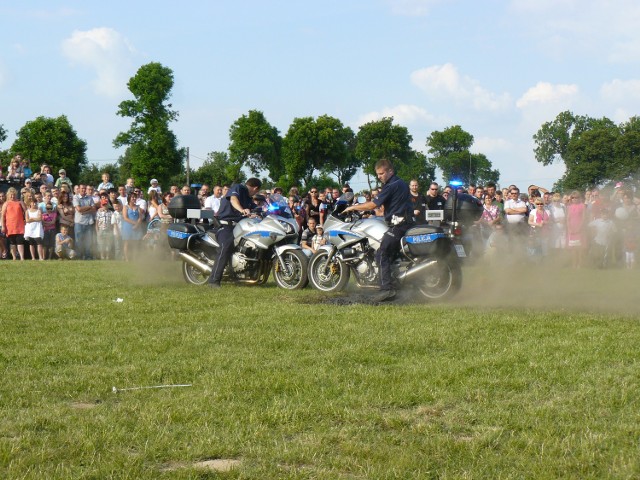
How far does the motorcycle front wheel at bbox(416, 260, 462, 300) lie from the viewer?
12.7 meters

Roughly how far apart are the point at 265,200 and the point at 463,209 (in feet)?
11.2

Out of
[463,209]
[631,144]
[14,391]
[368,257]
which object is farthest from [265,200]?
[631,144]

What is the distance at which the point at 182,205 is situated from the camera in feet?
52.6

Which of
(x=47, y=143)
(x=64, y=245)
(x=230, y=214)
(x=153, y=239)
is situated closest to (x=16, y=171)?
(x=64, y=245)

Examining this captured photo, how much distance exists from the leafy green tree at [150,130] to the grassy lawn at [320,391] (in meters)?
65.8

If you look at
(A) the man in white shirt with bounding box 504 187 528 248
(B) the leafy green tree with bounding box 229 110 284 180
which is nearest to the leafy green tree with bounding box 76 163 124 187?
(B) the leafy green tree with bounding box 229 110 284 180

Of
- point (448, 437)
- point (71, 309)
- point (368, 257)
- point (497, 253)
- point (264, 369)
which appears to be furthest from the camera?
point (497, 253)

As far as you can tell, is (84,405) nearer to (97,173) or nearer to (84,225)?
(84,225)

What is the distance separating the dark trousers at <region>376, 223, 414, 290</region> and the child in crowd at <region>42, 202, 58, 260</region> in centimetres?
1450

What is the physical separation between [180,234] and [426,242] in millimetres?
5096

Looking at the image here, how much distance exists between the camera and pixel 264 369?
7.10 meters

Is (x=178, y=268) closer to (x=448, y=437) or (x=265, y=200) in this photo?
(x=265, y=200)

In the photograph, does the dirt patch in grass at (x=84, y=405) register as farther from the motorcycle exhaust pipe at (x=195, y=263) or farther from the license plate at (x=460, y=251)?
the motorcycle exhaust pipe at (x=195, y=263)

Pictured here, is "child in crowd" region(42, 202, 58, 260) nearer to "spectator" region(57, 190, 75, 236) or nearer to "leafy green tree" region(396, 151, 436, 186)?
"spectator" region(57, 190, 75, 236)
